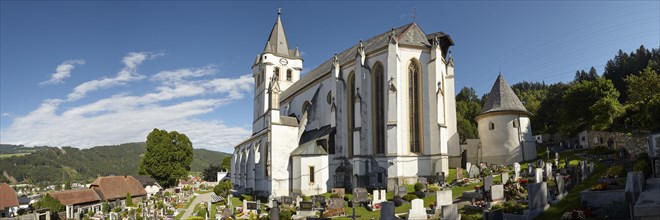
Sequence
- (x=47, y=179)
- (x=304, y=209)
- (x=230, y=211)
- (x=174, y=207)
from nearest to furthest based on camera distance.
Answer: (x=304, y=209) → (x=230, y=211) → (x=174, y=207) → (x=47, y=179)

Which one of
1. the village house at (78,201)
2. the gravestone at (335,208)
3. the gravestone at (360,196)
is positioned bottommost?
the village house at (78,201)

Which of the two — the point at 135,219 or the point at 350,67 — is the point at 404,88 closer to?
the point at 350,67

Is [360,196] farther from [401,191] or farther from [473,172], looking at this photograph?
[473,172]

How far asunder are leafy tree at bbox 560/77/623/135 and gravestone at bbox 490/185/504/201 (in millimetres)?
22410

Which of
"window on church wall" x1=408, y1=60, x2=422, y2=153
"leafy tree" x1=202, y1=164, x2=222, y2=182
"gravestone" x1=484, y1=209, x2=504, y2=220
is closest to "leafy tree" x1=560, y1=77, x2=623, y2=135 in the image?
"window on church wall" x1=408, y1=60, x2=422, y2=153

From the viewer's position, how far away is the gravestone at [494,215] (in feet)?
43.4

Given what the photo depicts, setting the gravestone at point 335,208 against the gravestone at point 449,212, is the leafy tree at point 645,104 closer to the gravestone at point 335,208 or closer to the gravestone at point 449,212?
the gravestone at point 449,212

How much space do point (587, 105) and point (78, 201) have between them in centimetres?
5039

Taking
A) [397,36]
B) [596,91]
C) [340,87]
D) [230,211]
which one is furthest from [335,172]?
[596,91]

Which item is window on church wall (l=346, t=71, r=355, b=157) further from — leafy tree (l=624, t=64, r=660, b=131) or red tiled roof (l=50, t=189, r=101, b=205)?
red tiled roof (l=50, t=189, r=101, b=205)

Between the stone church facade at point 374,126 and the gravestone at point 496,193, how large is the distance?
11.3 metres

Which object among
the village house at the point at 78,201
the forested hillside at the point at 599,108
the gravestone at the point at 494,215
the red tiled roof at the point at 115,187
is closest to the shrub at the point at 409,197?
the gravestone at the point at 494,215

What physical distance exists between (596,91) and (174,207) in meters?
41.5

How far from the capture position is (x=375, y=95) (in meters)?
30.2
